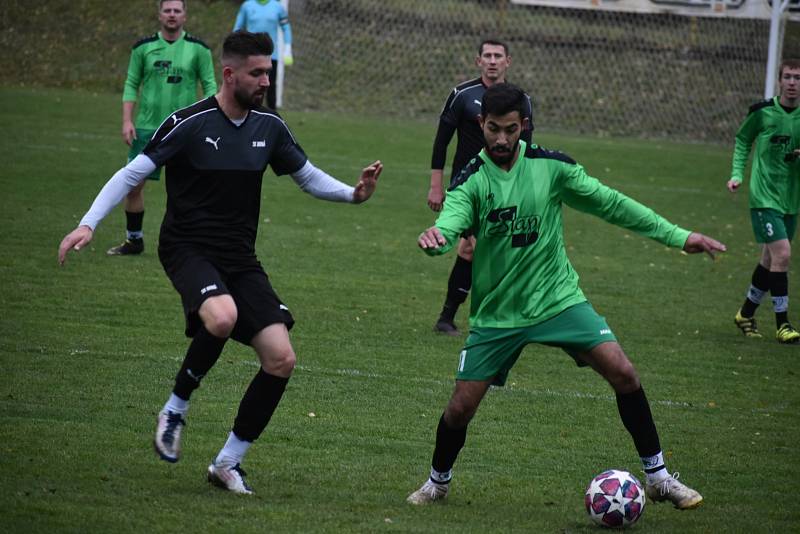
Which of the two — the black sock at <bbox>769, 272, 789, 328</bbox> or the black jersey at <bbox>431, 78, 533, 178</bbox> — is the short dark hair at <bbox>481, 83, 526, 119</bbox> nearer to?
the black jersey at <bbox>431, 78, 533, 178</bbox>

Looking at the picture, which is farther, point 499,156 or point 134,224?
point 134,224

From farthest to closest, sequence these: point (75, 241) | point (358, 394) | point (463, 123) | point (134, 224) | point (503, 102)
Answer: point (134, 224) < point (463, 123) < point (358, 394) < point (75, 241) < point (503, 102)

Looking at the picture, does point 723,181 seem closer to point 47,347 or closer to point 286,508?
point 47,347

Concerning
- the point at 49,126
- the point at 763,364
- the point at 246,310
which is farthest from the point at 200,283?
the point at 49,126

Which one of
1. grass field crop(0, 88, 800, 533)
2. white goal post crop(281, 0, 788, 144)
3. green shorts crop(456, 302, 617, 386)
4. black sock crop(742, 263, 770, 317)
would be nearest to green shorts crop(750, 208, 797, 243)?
black sock crop(742, 263, 770, 317)

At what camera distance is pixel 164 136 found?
5707 mm

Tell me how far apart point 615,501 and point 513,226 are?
1.38 metres

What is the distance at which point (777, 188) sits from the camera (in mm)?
10508

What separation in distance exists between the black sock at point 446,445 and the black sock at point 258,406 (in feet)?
2.67

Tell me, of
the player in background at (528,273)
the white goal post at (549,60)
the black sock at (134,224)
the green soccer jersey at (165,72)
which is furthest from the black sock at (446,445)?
the white goal post at (549,60)

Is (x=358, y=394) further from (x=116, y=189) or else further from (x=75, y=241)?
(x=75, y=241)

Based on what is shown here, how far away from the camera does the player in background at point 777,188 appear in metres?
10.5

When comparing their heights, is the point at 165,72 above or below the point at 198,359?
above

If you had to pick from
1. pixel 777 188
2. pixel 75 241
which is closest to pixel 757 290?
pixel 777 188
